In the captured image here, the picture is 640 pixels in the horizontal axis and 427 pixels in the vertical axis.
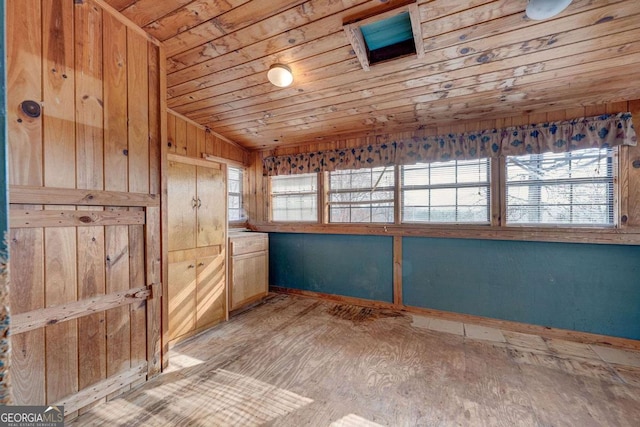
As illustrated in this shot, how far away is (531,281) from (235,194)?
3865mm

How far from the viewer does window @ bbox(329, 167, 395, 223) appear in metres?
3.38

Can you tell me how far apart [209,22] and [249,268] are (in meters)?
2.63

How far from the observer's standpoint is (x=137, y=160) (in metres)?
1.92

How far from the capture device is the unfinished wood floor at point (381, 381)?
1.60 metres

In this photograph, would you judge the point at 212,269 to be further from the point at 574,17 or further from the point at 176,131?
the point at 574,17

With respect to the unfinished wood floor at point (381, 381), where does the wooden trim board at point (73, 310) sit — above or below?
above

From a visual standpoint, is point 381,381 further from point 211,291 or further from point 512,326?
point 211,291

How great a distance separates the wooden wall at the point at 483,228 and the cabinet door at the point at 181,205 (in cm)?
148

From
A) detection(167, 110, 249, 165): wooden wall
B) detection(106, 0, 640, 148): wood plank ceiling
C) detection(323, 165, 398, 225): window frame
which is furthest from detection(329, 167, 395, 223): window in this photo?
detection(167, 110, 249, 165): wooden wall

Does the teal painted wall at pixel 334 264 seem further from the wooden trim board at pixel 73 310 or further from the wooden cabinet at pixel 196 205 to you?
the wooden trim board at pixel 73 310

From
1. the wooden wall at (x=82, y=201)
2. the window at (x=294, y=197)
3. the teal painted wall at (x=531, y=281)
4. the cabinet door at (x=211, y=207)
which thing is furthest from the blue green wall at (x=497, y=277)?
the wooden wall at (x=82, y=201)

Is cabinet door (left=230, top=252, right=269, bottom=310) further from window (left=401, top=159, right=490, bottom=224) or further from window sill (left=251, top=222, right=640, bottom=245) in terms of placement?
window (left=401, top=159, right=490, bottom=224)

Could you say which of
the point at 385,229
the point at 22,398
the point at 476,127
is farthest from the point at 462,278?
the point at 22,398

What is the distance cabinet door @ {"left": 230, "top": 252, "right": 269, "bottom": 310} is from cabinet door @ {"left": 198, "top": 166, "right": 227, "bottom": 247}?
464mm
